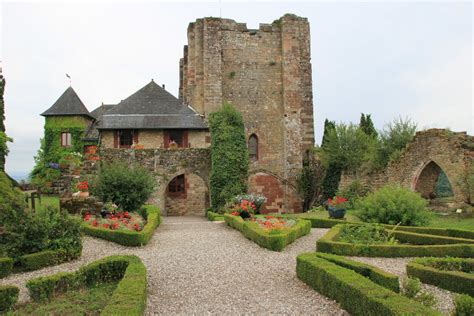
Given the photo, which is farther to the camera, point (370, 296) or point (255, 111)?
point (255, 111)

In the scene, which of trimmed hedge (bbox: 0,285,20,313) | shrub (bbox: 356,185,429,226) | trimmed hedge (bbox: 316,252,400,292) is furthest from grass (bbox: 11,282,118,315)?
shrub (bbox: 356,185,429,226)

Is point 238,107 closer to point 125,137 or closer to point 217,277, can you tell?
point 125,137

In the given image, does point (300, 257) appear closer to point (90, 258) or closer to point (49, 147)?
point (90, 258)

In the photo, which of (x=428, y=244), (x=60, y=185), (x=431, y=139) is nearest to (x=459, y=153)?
(x=431, y=139)

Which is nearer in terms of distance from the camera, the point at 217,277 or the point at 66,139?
the point at 217,277

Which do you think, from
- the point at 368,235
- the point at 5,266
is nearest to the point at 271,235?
the point at 368,235

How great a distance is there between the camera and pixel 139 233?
11797 mm

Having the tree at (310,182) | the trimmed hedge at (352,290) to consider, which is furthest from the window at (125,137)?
the trimmed hedge at (352,290)

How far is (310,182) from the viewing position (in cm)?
2753

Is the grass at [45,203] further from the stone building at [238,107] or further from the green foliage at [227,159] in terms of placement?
the green foliage at [227,159]

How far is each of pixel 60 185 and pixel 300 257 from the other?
12482 mm

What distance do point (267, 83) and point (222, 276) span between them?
869 inches

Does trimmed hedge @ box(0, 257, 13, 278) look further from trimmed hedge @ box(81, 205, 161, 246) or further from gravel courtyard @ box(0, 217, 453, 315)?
trimmed hedge @ box(81, 205, 161, 246)

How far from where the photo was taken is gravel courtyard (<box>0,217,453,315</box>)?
678cm
